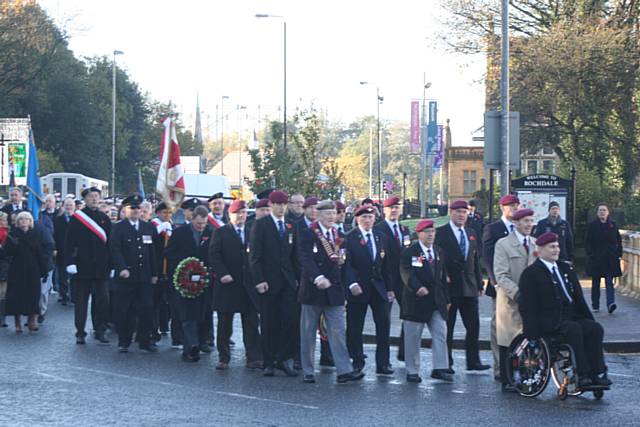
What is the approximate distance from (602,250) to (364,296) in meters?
7.59

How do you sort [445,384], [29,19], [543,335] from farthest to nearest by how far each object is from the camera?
1. [29,19]
2. [445,384]
3. [543,335]

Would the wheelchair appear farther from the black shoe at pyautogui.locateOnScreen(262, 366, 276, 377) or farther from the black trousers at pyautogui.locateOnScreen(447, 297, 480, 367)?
the black shoe at pyautogui.locateOnScreen(262, 366, 276, 377)

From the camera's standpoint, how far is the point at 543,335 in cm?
1104

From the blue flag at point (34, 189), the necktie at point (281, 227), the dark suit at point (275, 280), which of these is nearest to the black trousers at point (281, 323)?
the dark suit at point (275, 280)

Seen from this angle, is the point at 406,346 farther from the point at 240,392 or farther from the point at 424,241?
the point at 240,392

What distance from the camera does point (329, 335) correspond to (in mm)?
12281

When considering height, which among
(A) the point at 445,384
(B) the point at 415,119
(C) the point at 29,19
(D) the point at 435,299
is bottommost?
(A) the point at 445,384

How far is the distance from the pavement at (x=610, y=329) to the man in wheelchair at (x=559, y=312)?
3858mm

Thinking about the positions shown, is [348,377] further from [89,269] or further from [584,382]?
[89,269]

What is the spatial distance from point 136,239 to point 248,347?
2595 mm

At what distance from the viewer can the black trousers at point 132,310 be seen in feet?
48.1

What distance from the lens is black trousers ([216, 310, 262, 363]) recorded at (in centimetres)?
1323

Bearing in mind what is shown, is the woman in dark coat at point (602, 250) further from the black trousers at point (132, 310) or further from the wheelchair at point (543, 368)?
the wheelchair at point (543, 368)

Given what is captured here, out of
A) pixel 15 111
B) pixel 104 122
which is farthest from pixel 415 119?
pixel 104 122
